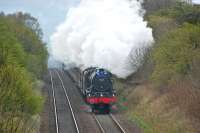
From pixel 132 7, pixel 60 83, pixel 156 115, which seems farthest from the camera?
pixel 60 83

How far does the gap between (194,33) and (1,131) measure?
2497 cm

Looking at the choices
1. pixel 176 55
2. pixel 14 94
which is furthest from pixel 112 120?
pixel 14 94

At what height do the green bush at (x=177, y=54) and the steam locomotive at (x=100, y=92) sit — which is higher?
the green bush at (x=177, y=54)

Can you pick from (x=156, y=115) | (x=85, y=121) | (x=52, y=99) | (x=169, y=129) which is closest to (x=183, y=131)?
(x=169, y=129)

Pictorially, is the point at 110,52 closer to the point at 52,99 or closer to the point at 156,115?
the point at 52,99

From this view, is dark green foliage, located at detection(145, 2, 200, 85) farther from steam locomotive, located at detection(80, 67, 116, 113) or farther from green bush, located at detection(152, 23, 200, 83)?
steam locomotive, located at detection(80, 67, 116, 113)

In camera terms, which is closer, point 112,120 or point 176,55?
point 112,120

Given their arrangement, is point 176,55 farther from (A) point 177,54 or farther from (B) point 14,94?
(B) point 14,94

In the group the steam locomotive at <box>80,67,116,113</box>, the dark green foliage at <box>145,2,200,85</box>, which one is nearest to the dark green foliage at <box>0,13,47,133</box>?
the steam locomotive at <box>80,67,116,113</box>

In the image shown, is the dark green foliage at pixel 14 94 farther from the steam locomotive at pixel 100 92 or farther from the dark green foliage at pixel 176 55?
the dark green foliage at pixel 176 55

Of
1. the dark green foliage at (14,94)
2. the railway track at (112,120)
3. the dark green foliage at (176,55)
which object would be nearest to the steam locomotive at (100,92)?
the railway track at (112,120)

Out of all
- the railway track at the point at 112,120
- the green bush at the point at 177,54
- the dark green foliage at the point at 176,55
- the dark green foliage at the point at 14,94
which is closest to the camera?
the dark green foliage at the point at 14,94

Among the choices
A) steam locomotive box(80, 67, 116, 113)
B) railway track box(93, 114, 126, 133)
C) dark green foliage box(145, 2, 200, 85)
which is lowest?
railway track box(93, 114, 126, 133)

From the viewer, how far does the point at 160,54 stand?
40.0m
